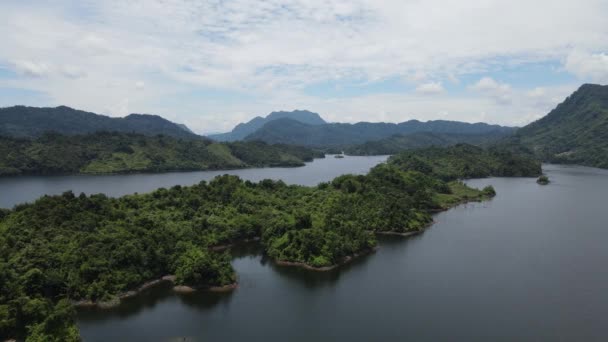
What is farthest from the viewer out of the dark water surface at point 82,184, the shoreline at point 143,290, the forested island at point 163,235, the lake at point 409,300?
the dark water surface at point 82,184

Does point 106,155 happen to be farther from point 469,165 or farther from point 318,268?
point 318,268

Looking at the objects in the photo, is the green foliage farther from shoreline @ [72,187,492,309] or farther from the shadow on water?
the shadow on water

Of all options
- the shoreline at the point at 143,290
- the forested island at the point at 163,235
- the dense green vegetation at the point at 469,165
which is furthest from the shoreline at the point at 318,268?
the dense green vegetation at the point at 469,165

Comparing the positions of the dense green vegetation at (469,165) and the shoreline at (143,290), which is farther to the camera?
the dense green vegetation at (469,165)

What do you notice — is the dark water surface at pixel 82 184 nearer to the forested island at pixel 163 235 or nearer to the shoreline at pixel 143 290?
the forested island at pixel 163 235

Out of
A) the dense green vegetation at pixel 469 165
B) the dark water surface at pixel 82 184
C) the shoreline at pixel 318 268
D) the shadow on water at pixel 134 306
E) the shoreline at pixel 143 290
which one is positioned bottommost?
the shadow on water at pixel 134 306

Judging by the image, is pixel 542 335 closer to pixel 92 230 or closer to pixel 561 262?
pixel 561 262

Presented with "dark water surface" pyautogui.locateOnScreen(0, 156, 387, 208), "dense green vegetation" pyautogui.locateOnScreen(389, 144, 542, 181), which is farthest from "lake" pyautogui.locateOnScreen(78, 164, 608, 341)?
"dense green vegetation" pyautogui.locateOnScreen(389, 144, 542, 181)
